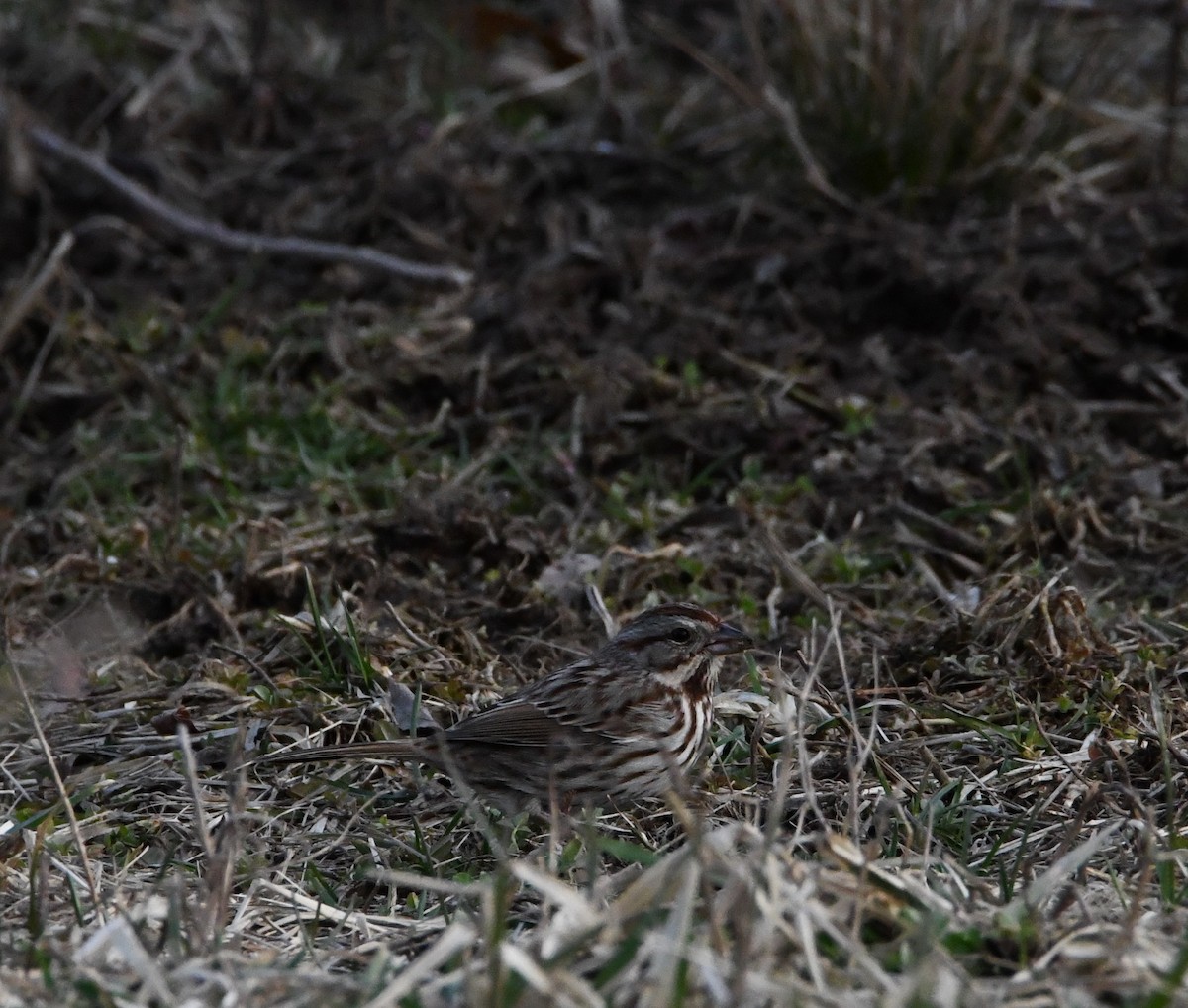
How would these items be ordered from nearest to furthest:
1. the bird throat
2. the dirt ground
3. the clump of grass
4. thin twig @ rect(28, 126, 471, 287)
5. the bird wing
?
the dirt ground
the bird wing
the bird throat
the clump of grass
thin twig @ rect(28, 126, 471, 287)

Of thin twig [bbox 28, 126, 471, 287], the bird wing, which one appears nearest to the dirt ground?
thin twig [bbox 28, 126, 471, 287]

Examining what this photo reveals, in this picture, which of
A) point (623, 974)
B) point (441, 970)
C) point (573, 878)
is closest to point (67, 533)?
point (573, 878)

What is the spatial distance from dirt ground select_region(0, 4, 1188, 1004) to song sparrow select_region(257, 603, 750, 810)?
14 cm

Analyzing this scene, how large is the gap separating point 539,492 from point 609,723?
4.97 feet

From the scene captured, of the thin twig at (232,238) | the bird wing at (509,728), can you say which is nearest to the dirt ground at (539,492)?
the thin twig at (232,238)

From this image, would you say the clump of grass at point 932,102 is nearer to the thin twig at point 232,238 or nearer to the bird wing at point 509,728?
the thin twig at point 232,238

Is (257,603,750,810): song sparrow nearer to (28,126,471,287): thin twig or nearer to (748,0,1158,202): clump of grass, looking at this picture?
(28,126,471,287): thin twig

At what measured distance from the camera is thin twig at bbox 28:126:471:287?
6.85 meters

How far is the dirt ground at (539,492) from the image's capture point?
334cm

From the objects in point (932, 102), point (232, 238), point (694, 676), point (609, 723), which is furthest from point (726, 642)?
point (232, 238)

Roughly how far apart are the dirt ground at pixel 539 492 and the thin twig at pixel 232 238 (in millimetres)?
51

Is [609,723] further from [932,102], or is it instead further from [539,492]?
[932,102]

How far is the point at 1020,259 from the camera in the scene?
6.54 metres

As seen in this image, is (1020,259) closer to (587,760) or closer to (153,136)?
(587,760)
